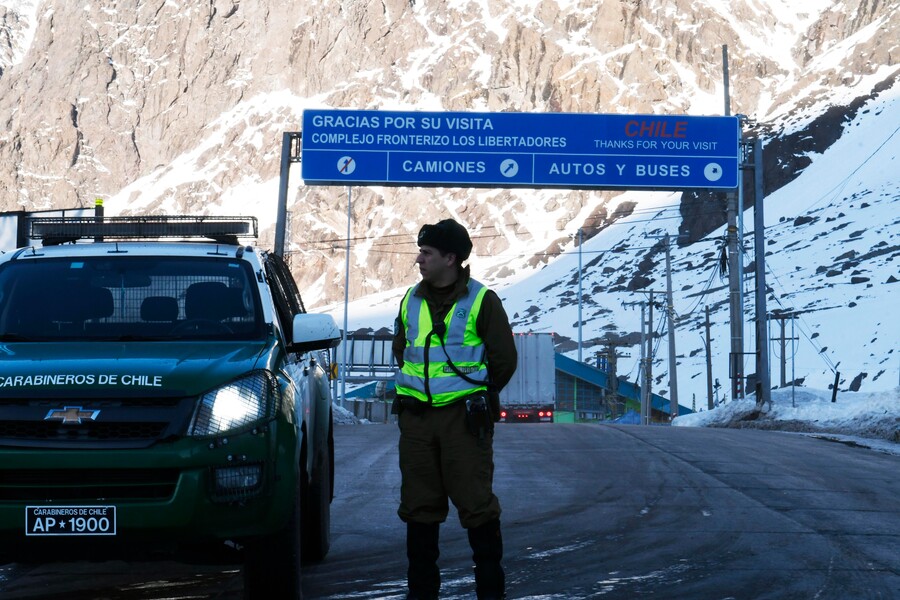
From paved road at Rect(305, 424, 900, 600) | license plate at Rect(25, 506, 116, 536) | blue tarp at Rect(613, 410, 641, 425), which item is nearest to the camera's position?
license plate at Rect(25, 506, 116, 536)

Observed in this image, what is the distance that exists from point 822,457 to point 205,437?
12172mm

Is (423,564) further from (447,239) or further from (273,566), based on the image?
(447,239)

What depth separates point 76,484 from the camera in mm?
5336

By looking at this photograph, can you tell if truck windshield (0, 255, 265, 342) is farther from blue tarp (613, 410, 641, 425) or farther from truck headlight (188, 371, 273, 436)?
blue tarp (613, 410, 641, 425)

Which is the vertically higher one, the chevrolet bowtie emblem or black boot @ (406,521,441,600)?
the chevrolet bowtie emblem

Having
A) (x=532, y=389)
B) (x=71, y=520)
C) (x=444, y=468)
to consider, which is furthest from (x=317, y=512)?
(x=532, y=389)

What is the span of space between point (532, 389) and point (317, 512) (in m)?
46.8

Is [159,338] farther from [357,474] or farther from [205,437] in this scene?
[357,474]

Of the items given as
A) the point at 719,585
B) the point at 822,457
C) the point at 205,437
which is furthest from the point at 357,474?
the point at 205,437

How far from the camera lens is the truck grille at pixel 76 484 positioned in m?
5.32

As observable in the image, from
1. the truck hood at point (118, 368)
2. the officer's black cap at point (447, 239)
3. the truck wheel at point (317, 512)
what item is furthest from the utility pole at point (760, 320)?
the truck hood at point (118, 368)

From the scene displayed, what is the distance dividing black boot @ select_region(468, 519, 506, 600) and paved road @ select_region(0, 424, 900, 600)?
683 mm

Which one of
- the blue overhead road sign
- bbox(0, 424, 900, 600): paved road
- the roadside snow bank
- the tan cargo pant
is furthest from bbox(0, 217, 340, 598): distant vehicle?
the blue overhead road sign

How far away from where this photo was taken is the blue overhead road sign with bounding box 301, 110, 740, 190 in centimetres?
3195
